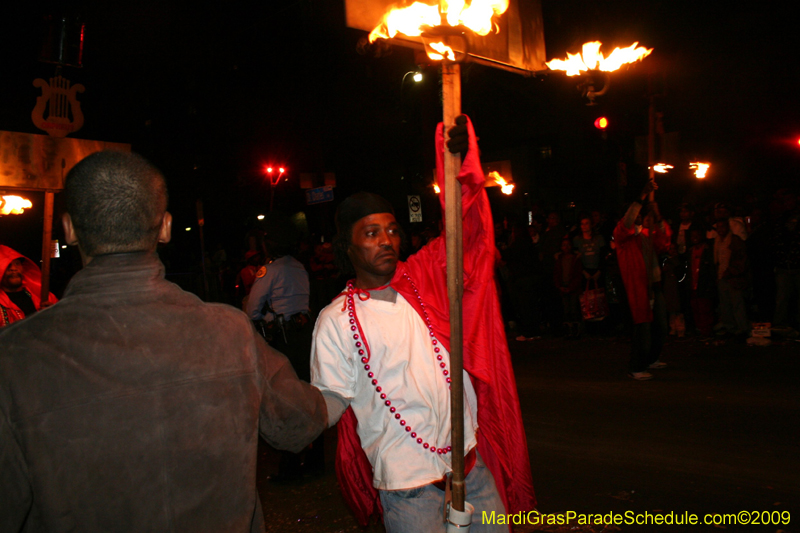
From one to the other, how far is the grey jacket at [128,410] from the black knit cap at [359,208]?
121cm

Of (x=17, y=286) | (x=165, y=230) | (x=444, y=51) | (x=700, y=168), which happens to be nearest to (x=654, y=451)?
(x=444, y=51)

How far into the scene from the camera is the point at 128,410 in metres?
1.46

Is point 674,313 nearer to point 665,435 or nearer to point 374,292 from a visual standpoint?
point 665,435

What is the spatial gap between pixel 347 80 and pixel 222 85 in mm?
6683

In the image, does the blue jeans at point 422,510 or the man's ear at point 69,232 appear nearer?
the man's ear at point 69,232

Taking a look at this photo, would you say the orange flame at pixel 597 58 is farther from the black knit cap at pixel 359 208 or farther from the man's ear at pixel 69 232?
the man's ear at pixel 69 232

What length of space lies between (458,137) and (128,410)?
4.60 feet

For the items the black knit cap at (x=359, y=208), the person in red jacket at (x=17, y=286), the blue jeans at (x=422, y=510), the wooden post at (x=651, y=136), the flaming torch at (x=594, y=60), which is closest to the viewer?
the blue jeans at (x=422, y=510)

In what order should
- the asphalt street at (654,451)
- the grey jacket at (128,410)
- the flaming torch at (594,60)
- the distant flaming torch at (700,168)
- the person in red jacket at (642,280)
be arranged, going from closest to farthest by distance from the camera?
the grey jacket at (128,410) → the asphalt street at (654,451) → the flaming torch at (594,60) → the person in red jacket at (642,280) → the distant flaming torch at (700,168)

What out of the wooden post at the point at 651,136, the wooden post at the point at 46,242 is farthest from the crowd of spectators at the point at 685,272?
the wooden post at the point at 46,242

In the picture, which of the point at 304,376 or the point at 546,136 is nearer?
the point at 304,376

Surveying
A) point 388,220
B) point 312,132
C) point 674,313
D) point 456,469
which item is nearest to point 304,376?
point 388,220

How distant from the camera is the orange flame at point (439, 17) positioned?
7.09 ft

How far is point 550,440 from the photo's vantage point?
5453 mm
